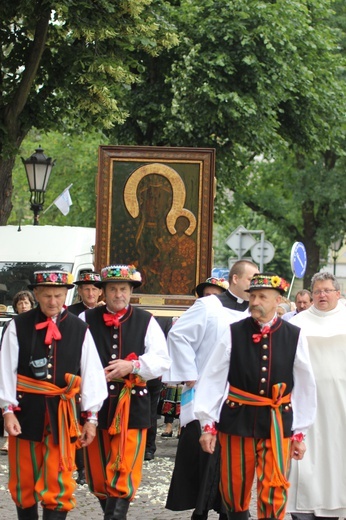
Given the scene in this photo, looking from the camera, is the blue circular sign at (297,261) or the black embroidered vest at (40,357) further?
the blue circular sign at (297,261)

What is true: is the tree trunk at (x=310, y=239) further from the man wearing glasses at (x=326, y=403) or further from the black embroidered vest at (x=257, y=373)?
the black embroidered vest at (x=257, y=373)

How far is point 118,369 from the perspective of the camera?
7.63 meters

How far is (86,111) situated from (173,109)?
6068 mm

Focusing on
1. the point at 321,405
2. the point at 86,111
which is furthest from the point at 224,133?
the point at 321,405

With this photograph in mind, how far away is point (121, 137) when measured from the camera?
25.6m

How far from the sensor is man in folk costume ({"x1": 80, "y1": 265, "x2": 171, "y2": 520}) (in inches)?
301

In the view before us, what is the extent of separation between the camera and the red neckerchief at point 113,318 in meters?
A: 7.86

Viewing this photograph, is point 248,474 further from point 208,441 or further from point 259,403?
point 259,403

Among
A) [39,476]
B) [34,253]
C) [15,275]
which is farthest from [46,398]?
[34,253]

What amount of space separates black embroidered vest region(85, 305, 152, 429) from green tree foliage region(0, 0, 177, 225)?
8610 mm

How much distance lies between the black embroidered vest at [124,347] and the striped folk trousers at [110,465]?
0.33ft

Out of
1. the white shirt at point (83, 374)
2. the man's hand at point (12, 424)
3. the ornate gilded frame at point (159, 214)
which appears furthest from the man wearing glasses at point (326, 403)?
the ornate gilded frame at point (159, 214)

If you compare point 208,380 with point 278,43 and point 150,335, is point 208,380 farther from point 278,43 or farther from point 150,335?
point 278,43

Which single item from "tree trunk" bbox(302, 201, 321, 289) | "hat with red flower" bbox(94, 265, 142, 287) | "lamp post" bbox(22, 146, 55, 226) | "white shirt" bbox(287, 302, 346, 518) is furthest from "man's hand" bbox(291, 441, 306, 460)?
"tree trunk" bbox(302, 201, 321, 289)
